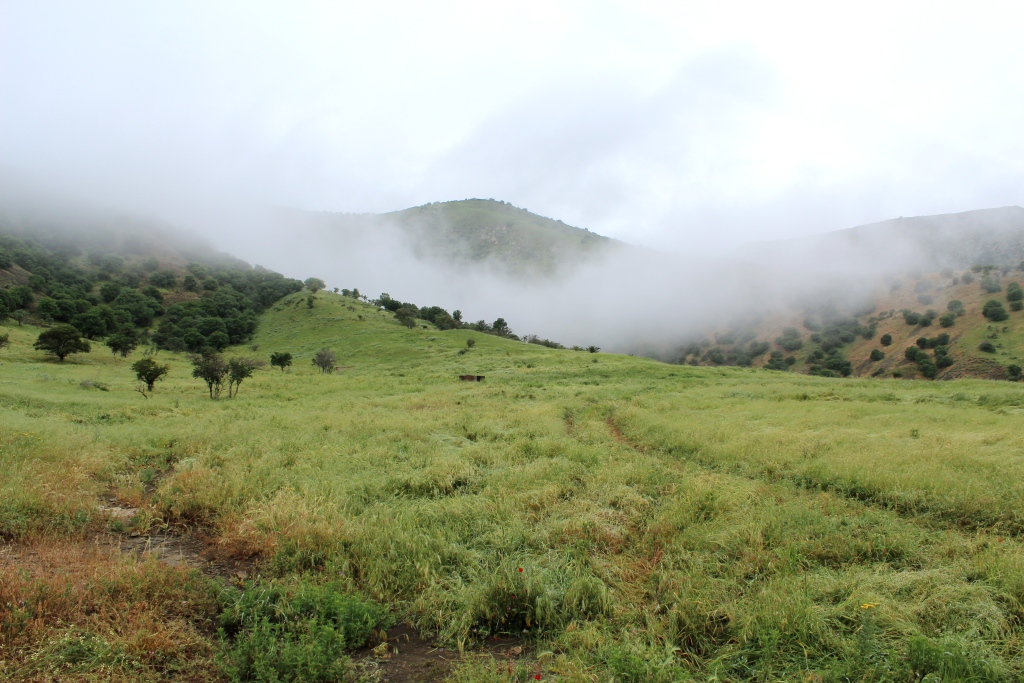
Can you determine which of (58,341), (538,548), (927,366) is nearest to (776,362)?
(927,366)

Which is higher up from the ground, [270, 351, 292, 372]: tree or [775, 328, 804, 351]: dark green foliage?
[775, 328, 804, 351]: dark green foliage

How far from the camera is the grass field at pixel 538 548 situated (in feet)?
16.0

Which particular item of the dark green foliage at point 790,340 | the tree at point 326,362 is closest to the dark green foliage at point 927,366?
the dark green foliage at point 790,340

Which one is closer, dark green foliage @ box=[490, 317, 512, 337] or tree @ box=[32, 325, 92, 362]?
tree @ box=[32, 325, 92, 362]

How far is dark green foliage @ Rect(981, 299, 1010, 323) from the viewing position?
86.0m

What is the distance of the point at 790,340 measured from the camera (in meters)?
114

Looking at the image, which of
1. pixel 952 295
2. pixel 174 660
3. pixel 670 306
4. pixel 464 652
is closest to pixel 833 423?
pixel 464 652

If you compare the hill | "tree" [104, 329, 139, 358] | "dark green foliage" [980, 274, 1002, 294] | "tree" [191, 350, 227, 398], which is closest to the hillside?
"dark green foliage" [980, 274, 1002, 294]

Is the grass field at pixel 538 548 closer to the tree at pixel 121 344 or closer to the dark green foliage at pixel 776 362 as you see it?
the tree at pixel 121 344

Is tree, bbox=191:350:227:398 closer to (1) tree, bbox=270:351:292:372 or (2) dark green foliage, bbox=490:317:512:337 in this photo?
(1) tree, bbox=270:351:292:372

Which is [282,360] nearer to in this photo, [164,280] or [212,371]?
[212,371]

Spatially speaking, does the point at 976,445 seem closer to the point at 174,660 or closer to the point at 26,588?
the point at 174,660

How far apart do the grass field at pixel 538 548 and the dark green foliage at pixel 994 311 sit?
98.8 meters

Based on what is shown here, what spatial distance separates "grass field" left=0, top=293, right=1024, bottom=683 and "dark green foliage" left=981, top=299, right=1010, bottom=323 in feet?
324
